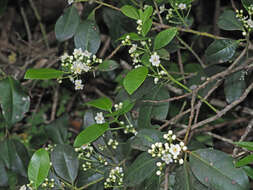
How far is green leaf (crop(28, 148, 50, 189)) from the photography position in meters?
1.33

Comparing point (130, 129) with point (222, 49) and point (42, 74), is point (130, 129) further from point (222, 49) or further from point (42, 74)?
point (222, 49)

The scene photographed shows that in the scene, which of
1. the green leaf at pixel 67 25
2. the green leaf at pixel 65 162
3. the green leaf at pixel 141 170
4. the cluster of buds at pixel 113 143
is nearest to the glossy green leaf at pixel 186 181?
the green leaf at pixel 141 170

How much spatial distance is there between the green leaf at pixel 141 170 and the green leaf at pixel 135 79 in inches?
12.1

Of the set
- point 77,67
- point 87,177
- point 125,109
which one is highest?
point 77,67

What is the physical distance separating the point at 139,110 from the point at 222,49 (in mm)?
524

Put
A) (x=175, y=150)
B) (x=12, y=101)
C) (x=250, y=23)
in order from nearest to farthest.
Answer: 1. (x=175, y=150)
2. (x=250, y=23)
3. (x=12, y=101)

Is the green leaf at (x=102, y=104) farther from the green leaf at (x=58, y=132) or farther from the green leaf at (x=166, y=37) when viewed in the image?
the green leaf at (x=58, y=132)

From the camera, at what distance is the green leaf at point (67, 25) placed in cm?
184

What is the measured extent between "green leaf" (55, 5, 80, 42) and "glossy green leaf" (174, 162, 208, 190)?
98 centimetres

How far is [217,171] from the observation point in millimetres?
1223

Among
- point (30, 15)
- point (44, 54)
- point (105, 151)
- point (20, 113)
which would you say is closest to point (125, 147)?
point (105, 151)

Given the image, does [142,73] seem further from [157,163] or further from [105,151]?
[105,151]

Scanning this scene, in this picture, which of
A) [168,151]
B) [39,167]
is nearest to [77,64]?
[39,167]

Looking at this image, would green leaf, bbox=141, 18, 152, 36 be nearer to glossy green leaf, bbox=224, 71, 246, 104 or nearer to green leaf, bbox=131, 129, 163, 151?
green leaf, bbox=131, 129, 163, 151
